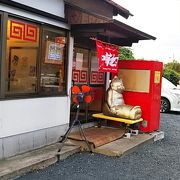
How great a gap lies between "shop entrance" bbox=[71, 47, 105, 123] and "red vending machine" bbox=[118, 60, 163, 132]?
2.59ft

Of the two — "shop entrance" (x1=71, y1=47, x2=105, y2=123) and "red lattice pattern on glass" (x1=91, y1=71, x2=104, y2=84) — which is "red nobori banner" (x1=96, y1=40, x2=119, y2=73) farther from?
"red lattice pattern on glass" (x1=91, y1=71, x2=104, y2=84)

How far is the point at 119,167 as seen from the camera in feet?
20.2

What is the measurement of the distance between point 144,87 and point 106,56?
1.73 m

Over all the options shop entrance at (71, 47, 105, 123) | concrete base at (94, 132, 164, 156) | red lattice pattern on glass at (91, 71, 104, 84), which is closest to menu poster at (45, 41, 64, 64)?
shop entrance at (71, 47, 105, 123)

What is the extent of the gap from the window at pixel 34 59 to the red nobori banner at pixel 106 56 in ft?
2.78

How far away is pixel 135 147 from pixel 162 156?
66cm

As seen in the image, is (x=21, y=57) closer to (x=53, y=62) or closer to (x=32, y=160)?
(x=53, y=62)

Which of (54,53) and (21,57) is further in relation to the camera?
(54,53)

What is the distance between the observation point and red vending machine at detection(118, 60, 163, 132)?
349 inches

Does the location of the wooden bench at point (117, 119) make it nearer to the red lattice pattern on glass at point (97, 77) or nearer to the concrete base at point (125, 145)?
the concrete base at point (125, 145)

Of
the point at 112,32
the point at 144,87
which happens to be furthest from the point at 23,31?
the point at 144,87

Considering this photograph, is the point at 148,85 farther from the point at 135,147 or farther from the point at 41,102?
the point at 41,102

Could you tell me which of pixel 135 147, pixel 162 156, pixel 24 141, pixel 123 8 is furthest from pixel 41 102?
pixel 123 8

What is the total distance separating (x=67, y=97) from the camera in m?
7.59
